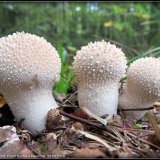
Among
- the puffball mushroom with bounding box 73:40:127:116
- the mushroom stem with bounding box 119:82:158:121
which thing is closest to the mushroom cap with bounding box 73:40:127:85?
the puffball mushroom with bounding box 73:40:127:116

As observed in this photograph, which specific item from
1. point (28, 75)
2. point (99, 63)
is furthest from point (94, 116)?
point (28, 75)

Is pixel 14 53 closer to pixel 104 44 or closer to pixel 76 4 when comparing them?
pixel 104 44

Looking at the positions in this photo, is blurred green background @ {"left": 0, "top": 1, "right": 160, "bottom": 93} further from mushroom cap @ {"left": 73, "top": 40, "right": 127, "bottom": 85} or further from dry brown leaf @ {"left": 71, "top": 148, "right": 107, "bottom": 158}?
dry brown leaf @ {"left": 71, "top": 148, "right": 107, "bottom": 158}

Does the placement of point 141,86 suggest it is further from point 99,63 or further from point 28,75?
point 28,75

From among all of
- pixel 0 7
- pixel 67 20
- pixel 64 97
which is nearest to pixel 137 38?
pixel 67 20

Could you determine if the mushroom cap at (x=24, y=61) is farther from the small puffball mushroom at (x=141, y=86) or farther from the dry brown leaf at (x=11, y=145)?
the small puffball mushroom at (x=141, y=86)

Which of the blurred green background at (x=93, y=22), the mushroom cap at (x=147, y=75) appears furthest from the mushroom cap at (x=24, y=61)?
the blurred green background at (x=93, y=22)
